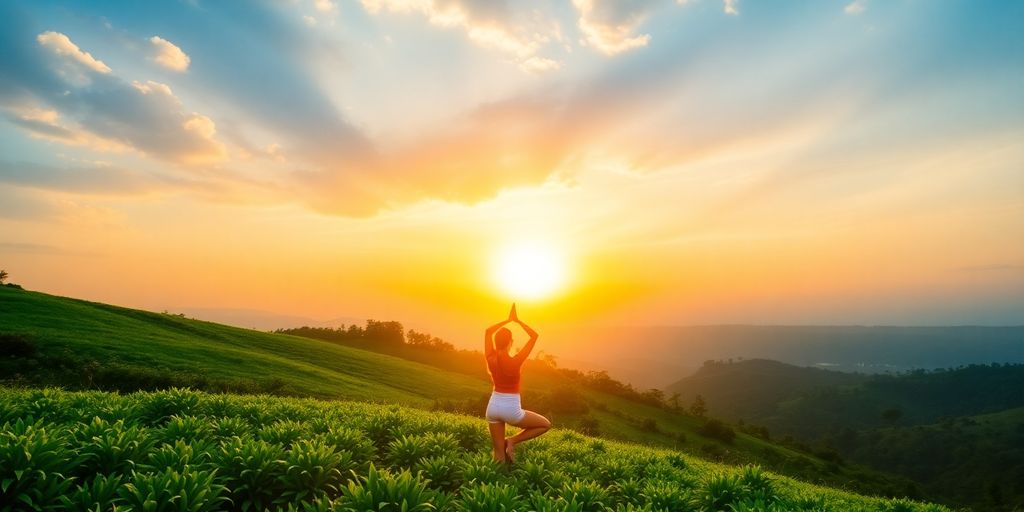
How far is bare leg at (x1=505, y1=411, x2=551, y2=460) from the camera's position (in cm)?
1100

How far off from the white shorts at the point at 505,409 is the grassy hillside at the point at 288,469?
82 centimetres

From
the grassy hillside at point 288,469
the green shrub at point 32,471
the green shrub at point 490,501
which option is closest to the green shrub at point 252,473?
the grassy hillside at point 288,469

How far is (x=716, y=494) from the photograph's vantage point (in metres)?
10.3

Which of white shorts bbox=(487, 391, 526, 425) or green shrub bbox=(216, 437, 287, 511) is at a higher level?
white shorts bbox=(487, 391, 526, 425)

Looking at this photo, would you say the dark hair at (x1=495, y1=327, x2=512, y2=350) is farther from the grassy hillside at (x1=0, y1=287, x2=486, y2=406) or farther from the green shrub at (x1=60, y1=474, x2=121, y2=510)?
the grassy hillside at (x1=0, y1=287, x2=486, y2=406)

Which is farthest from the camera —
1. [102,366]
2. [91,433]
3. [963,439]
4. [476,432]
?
[963,439]

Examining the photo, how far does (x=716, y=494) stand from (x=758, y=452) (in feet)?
178

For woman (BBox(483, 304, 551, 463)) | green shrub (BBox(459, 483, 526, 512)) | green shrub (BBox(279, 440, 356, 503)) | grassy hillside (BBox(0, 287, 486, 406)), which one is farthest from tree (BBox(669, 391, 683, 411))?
green shrub (BBox(459, 483, 526, 512))

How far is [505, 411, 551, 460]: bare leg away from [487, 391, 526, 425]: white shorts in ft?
0.80

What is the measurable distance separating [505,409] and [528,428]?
1101 mm

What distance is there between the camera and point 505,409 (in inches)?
422

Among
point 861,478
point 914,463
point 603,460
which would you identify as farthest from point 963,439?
point 603,460

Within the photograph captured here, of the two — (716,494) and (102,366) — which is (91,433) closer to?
(716,494)

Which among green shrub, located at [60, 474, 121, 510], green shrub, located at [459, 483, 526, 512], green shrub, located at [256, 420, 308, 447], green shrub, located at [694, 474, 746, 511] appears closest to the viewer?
green shrub, located at [60, 474, 121, 510]
